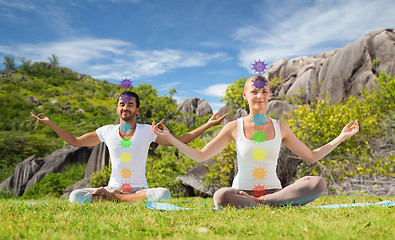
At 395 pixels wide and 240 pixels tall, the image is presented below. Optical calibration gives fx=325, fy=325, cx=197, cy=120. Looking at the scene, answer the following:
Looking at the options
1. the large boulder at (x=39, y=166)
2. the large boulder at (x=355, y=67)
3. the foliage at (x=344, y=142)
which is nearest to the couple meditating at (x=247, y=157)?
the foliage at (x=344, y=142)

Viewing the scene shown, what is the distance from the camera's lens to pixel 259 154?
4.04 m

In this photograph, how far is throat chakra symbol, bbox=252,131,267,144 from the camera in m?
4.11

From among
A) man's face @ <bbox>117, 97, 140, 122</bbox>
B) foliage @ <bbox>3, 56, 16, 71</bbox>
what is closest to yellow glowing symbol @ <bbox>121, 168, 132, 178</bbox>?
man's face @ <bbox>117, 97, 140, 122</bbox>

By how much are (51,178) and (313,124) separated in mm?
11353

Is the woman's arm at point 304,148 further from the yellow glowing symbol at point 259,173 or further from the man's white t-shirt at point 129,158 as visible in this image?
the man's white t-shirt at point 129,158

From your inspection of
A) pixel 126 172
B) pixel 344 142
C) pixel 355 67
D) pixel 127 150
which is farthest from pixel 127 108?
pixel 355 67

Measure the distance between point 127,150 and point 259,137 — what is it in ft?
7.72

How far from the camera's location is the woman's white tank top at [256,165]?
3.99 metres

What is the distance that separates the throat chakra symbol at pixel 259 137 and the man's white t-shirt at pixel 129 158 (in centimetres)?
208

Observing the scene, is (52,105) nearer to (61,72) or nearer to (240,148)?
(61,72)

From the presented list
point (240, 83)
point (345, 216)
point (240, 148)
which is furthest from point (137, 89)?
point (345, 216)

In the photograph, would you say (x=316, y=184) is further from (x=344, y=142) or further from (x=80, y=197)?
(x=344, y=142)

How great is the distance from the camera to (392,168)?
9.02m

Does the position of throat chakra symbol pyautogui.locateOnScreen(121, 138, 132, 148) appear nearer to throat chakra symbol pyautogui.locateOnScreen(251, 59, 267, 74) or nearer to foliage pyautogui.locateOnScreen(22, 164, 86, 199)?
throat chakra symbol pyautogui.locateOnScreen(251, 59, 267, 74)
